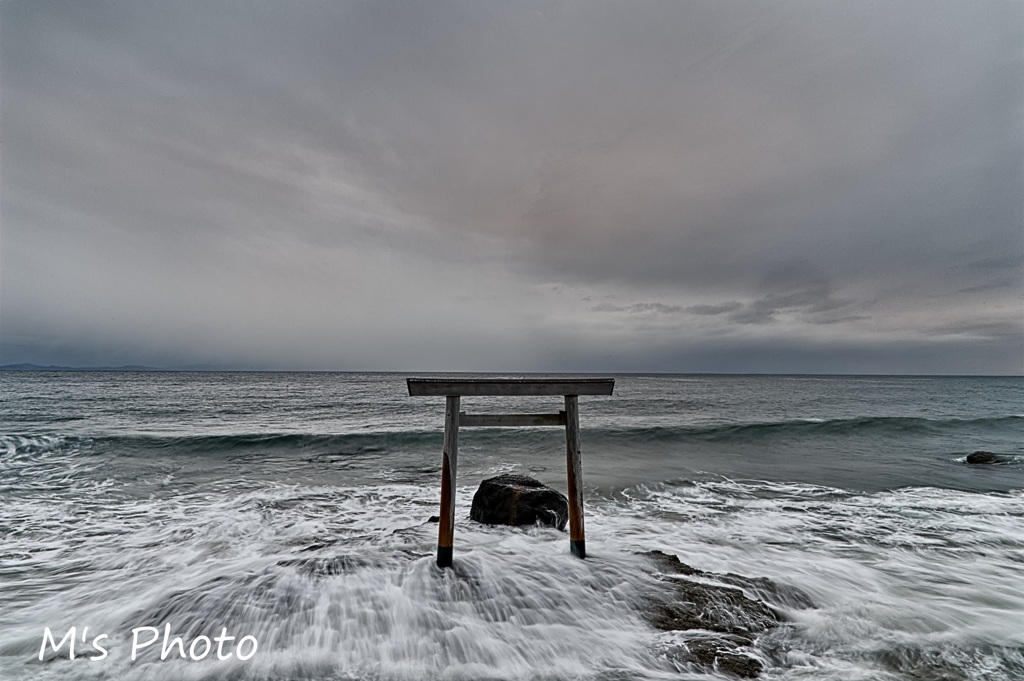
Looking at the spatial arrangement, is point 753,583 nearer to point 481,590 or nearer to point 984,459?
point 481,590

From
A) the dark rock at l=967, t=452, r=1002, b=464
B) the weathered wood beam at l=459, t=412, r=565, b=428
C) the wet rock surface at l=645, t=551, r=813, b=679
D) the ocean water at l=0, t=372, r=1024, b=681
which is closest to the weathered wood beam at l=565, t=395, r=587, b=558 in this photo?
the weathered wood beam at l=459, t=412, r=565, b=428

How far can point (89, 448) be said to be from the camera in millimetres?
17188

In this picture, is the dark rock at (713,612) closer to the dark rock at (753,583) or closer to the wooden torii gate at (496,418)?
the dark rock at (753,583)

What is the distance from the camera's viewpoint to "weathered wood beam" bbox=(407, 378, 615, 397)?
6.20 meters

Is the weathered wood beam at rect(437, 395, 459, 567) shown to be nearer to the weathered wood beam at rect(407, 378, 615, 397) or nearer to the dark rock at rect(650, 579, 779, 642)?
the weathered wood beam at rect(407, 378, 615, 397)

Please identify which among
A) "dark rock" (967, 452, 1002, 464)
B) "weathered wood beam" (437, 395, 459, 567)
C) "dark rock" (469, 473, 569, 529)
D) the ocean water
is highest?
"weathered wood beam" (437, 395, 459, 567)

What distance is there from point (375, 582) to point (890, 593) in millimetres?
7088

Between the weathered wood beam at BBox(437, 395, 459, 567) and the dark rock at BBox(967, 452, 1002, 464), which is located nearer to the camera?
the weathered wood beam at BBox(437, 395, 459, 567)

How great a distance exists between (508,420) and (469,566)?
6.95 feet

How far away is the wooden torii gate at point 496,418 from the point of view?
20.4 feet

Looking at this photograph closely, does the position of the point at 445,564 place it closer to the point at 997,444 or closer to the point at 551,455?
the point at 551,455

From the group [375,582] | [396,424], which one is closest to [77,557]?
[375,582]

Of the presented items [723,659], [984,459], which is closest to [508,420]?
[723,659]

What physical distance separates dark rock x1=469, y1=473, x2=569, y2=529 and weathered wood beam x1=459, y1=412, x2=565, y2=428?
238 centimetres
